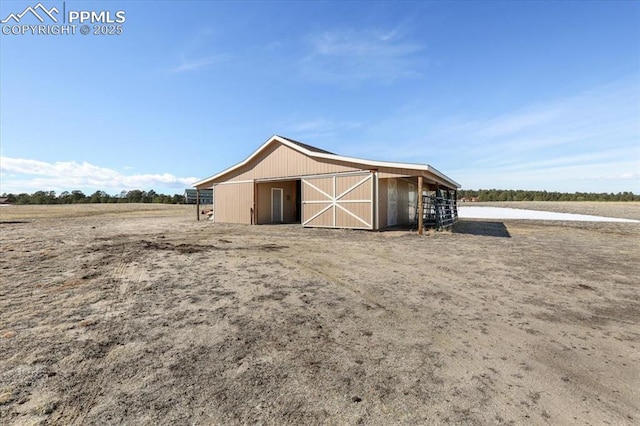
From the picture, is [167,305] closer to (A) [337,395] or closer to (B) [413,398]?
(A) [337,395]

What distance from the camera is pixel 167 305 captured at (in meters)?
4.13

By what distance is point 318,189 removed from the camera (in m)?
15.0

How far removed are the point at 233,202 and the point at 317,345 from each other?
54.7 feet

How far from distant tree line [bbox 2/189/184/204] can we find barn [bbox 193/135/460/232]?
1503 inches

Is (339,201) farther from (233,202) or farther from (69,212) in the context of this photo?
(69,212)

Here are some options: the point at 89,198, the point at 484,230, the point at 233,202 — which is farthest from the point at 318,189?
the point at 89,198

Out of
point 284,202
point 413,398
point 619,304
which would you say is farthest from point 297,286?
point 284,202

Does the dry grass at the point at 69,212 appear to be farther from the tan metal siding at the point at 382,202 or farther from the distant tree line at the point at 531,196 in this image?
the distant tree line at the point at 531,196

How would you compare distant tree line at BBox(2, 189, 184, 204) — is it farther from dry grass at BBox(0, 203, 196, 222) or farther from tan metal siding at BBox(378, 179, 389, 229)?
tan metal siding at BBox(378, 179, 389, 229)

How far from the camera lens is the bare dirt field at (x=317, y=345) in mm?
2166

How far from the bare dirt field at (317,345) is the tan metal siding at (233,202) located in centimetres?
1174

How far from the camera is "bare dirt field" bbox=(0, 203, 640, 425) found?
217 cm

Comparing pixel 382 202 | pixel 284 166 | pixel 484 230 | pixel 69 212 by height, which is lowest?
pixel 484 230

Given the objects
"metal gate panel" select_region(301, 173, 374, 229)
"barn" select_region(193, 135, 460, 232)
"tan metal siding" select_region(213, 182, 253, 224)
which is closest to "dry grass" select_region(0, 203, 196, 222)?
"tan metal siding" select_region(213, 182, 253, 224)
